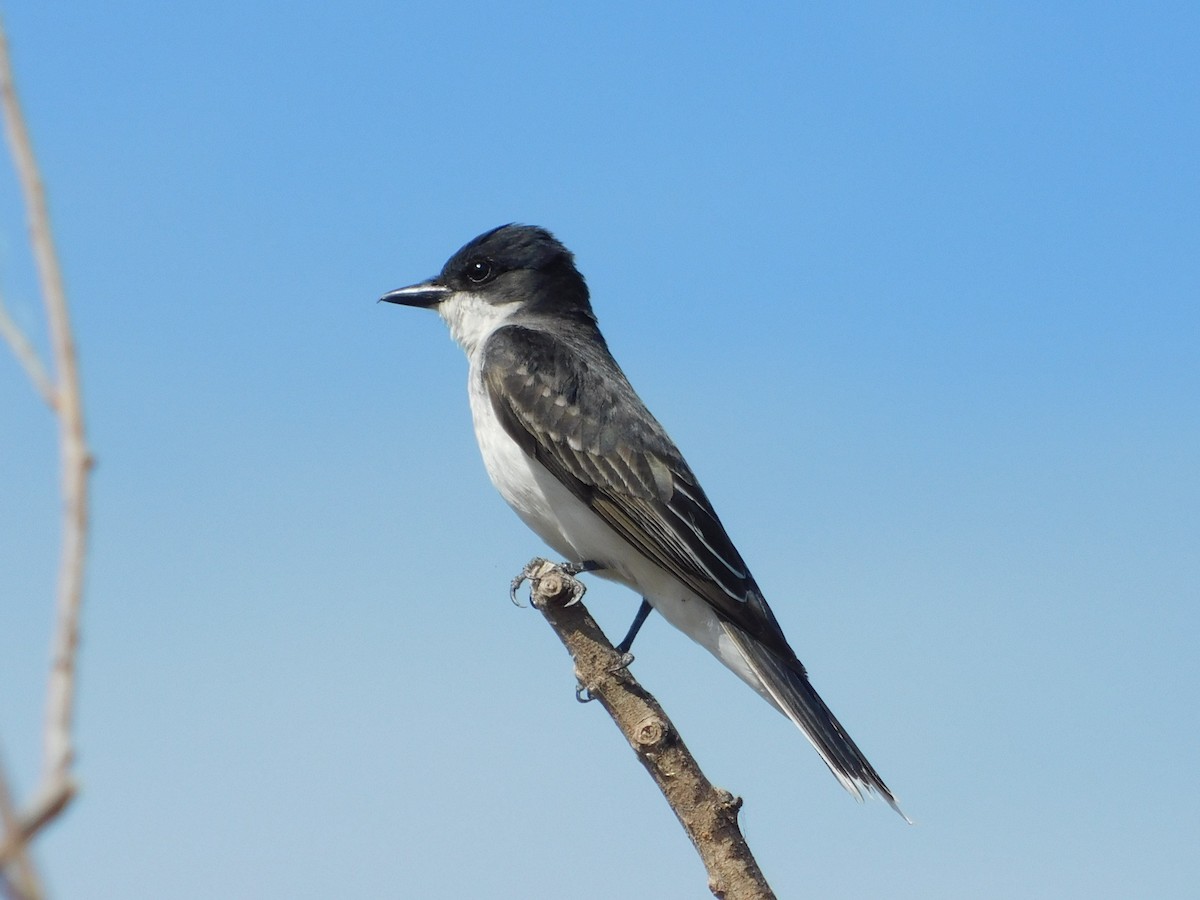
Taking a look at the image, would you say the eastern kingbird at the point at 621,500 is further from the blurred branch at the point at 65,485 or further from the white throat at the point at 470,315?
the blurred branch at the point at 65,485

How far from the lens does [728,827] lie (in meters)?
6.10

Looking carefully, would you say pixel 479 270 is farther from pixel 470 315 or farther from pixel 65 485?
pixel 65 485

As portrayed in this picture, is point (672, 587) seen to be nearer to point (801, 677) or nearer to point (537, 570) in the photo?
point (801, 677)

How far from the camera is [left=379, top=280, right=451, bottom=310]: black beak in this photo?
11297 millimetres

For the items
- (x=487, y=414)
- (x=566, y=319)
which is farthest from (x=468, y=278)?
(x=487, y=414)

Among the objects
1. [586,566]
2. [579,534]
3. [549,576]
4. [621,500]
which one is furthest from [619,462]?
[549,576]

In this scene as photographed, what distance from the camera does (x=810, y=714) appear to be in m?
8.16

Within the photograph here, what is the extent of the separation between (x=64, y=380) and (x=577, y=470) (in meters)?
8.11

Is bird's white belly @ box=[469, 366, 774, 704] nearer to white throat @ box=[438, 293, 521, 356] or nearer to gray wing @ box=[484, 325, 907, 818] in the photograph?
gray wing @ box=[484, 325, 907, 818]

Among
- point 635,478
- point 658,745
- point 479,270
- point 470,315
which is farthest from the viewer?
point 479,270

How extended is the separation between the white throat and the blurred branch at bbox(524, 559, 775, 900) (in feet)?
13.4

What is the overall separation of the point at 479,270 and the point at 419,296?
1.82 feet

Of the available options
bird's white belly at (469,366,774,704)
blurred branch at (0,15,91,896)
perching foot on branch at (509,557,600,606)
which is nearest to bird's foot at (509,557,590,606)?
perching foot on branch at (509,557,600,606)

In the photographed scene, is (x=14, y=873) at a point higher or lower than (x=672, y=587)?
lower
